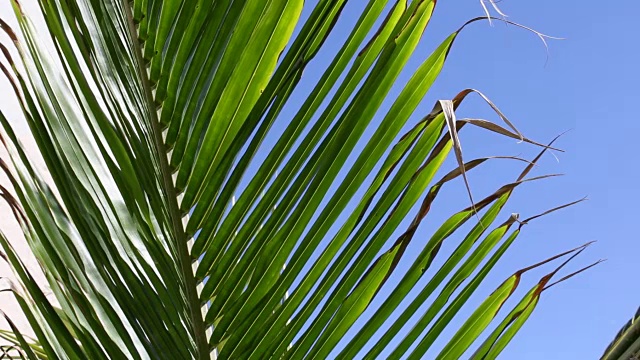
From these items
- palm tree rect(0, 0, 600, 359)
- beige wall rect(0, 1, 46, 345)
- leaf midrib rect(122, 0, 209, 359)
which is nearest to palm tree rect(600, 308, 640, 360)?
palm tree rect(0, 0, 600, 359)

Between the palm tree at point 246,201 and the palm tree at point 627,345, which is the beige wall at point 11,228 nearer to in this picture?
the palm tree at point 246,201

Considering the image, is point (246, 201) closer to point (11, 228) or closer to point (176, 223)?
point (176, 223)

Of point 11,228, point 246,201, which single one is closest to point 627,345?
point 246,201

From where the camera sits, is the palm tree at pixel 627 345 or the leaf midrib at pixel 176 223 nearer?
the palm tree at pixel 627 345

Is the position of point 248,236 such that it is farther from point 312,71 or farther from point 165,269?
point 312,71

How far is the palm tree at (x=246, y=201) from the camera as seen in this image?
0.81 meters

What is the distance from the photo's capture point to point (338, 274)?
0.82 metres

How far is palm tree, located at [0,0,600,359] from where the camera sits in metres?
0.81

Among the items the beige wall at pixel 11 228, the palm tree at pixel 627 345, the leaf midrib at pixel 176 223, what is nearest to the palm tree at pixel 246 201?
the leaf midrib at pixel 176 223

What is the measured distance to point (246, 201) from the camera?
863 millimetres

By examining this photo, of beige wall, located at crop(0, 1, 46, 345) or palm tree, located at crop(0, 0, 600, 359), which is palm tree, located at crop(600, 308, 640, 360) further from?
beige wall, located at crop(0, 1, 46, 345)

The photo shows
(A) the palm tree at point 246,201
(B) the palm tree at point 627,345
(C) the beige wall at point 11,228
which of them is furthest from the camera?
(C) the beige wall at point 11,228

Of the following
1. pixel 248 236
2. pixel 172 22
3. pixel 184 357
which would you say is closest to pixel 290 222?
pixel 248 236

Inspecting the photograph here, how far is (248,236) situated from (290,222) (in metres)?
0.05
